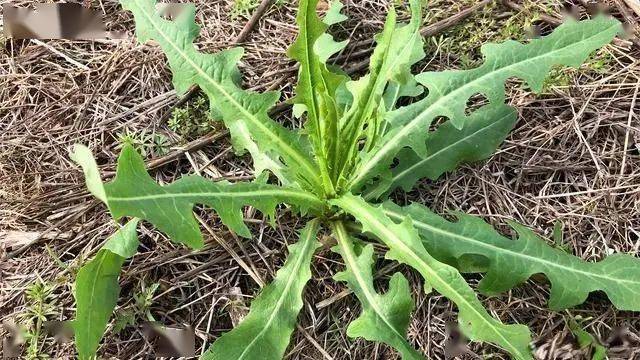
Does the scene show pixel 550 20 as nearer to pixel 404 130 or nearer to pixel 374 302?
pixel 404 130

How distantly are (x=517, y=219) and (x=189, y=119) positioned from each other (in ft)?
3.35

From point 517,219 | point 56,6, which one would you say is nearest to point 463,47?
point 517,219

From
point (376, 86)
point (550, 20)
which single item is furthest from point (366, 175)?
point (550, 20)

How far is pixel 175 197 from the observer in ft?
4.81

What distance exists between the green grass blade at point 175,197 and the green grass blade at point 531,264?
0.41 meters

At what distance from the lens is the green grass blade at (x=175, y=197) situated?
1.33 meters

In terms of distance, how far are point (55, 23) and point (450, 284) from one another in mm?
1580

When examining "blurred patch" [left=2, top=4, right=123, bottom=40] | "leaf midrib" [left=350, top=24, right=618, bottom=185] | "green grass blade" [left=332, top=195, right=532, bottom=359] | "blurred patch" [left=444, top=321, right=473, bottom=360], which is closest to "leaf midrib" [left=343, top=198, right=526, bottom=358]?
"green grass blade" [left=332, top=195, right=532, bottom=359]

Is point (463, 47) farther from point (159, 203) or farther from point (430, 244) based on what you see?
point (159, 203)

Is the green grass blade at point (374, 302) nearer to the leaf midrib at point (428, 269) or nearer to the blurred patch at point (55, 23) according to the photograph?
the leaf midrib at point (428, 269)

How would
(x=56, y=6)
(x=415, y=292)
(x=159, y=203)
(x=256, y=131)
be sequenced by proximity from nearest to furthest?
(x=159, y=203) < (x=256, y=131) < (x=415, y=292) < (x=56, y=6)

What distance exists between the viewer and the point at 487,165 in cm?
199

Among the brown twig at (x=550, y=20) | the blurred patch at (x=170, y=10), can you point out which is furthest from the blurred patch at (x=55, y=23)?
the brown twig at (x=550, y=20)

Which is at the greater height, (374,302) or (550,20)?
(550,20)
